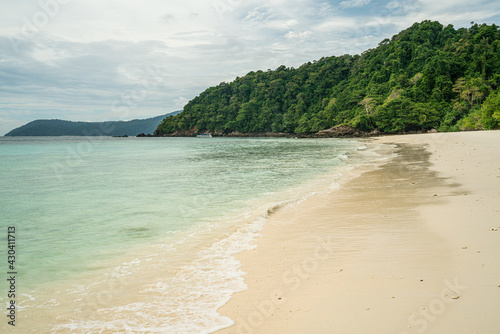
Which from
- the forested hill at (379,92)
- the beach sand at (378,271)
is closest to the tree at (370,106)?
the forested hill at (379,92)

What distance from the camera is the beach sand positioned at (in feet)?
9.36

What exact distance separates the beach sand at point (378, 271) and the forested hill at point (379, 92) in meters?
48.2

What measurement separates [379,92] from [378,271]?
108 meters

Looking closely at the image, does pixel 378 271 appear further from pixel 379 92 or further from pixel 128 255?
pixel 379 92

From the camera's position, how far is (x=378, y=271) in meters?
3.92

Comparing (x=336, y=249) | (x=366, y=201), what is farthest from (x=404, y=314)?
(x=366, y=201)

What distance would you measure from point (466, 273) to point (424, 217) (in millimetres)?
3020

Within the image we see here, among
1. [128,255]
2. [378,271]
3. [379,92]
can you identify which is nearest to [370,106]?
[379,92]

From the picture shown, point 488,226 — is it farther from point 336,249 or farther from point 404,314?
point 404,314

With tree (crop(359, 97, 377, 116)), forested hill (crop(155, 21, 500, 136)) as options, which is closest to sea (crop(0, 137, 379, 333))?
forested hill (crop(155, 21, 500, 136))

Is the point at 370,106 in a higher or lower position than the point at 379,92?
lower

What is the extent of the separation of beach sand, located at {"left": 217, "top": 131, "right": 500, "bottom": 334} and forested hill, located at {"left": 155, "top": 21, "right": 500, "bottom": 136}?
48214 millimetres

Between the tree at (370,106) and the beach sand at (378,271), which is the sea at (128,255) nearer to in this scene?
the beach sand at (378,271)

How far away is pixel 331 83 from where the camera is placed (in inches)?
5359
